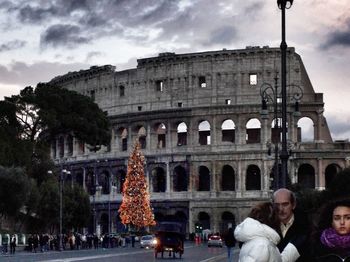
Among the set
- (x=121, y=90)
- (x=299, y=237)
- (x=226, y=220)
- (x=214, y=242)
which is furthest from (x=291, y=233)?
(x=121, y=90)

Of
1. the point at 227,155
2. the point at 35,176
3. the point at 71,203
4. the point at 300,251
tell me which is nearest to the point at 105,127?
the point at 35,176

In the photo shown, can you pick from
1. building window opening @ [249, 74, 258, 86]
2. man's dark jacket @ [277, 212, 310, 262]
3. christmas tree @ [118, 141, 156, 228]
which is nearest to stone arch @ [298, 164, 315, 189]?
building window opening @ [249, 74, 258, 86]

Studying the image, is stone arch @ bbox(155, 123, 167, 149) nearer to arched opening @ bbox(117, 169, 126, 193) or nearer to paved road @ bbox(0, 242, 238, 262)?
arched opening @ bbox(117, 169, 126, 193)

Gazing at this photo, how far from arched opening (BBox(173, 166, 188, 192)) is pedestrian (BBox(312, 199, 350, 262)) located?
301 ft

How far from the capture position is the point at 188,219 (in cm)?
9750

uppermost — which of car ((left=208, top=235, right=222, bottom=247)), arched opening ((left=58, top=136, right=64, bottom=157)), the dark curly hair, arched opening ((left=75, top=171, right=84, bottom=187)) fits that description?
arched opening ((left=58, top=136, right=64, bottom=157))

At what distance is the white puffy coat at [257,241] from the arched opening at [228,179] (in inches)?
3547

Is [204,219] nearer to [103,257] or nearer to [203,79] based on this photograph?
[203,79]

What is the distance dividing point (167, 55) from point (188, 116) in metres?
8.07

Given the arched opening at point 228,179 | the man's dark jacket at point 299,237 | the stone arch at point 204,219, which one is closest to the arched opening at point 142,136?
the arched opening at point 228,179

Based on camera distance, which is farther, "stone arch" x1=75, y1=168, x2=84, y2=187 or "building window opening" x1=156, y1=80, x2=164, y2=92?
"stone arch" x1=75, y1=168, x2=84, y2=187

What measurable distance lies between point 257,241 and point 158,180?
9562 cm

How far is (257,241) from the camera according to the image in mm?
7387

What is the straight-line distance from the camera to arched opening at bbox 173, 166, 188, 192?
9925cm
